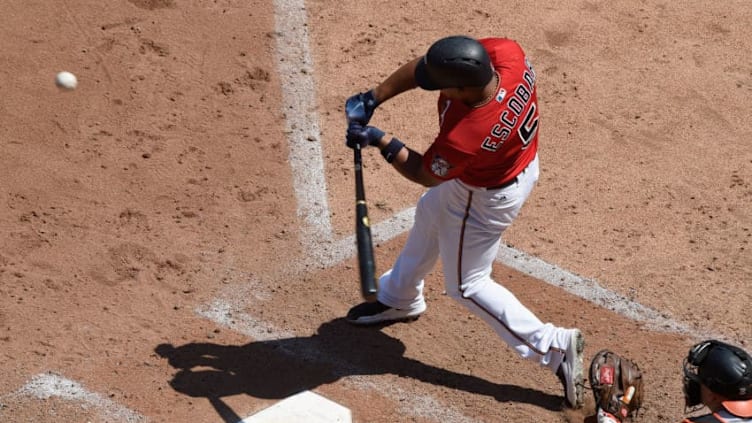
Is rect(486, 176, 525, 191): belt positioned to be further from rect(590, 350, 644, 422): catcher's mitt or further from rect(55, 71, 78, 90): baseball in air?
rect(55, 71, 78, 90): baseball in air

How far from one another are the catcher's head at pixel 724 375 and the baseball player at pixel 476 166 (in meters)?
1.04

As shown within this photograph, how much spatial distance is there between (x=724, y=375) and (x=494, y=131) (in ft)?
4.93

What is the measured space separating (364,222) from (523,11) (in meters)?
4.46

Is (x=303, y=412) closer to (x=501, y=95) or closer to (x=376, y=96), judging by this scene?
(x=376, y=96)

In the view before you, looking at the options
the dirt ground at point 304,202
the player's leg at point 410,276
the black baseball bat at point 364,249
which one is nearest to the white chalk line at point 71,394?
the dirt ground at point 304,202

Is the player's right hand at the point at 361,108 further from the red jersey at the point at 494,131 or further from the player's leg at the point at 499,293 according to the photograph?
the player's leg at the point at 499,293

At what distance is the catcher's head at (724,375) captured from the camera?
422 centimetres

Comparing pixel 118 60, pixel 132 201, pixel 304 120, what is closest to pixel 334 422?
pixel 132 201

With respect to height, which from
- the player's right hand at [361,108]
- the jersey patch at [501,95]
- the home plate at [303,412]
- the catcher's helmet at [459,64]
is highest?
the catcher's helmet at [459,64]

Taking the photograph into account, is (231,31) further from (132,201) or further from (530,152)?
(530,152)

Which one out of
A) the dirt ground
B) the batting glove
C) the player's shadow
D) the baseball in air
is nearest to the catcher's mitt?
the dirt ground

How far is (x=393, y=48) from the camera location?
855 cm

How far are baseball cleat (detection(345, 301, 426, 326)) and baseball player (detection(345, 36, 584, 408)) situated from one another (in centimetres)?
39

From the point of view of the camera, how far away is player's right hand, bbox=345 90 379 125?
17.5 feet
